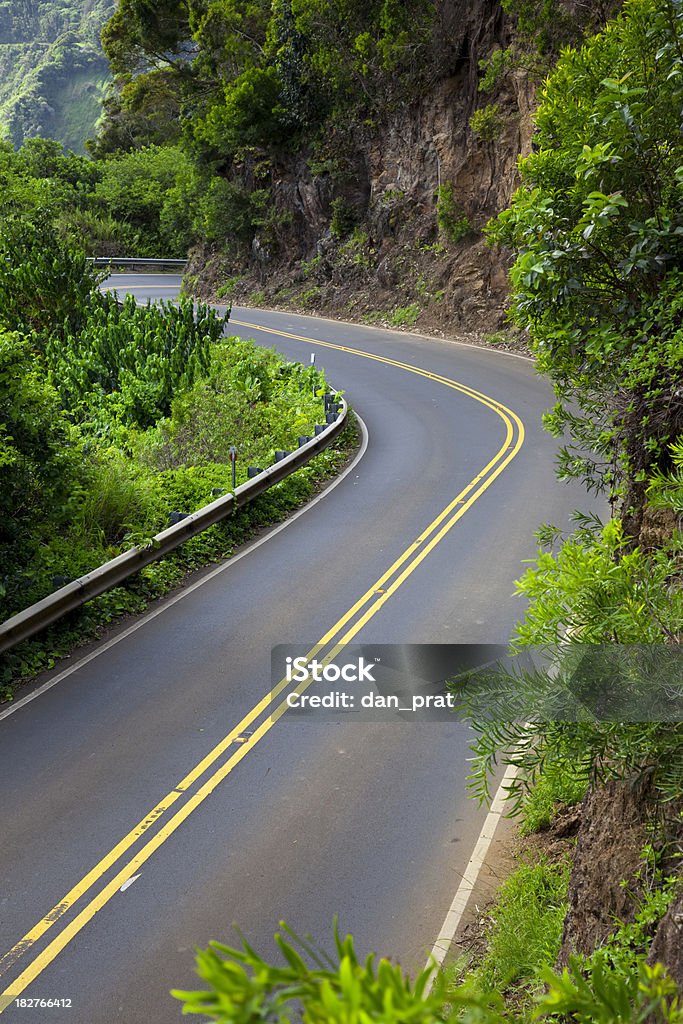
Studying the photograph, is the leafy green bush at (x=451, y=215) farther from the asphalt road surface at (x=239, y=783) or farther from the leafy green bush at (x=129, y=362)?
the asphalt road surface at (x=239, y=783)

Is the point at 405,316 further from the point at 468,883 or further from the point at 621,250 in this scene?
the point at 468,883

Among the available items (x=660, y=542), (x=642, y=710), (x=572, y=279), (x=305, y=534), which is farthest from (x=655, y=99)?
(x=305, y=534)

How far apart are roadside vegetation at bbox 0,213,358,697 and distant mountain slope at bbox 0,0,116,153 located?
10095cm

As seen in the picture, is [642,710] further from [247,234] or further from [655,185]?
[247,234]

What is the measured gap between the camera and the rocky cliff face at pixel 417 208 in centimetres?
3534

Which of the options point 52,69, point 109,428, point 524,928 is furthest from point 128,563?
point 52,69

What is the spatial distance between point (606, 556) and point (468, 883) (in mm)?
3017

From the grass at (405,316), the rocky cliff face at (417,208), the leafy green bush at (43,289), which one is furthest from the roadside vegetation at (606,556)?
the grass at (405,316)

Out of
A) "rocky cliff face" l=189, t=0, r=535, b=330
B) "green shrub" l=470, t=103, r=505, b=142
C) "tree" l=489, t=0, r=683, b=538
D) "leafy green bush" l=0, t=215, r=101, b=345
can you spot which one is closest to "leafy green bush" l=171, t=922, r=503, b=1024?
"tree" l=489, t=0, r=683, b=538

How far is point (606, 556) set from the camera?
6133 millimetres

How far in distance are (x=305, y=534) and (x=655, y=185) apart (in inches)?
376

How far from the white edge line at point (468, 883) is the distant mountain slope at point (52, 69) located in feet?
414

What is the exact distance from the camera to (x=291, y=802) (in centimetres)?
848

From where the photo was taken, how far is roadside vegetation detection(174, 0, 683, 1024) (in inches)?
166
